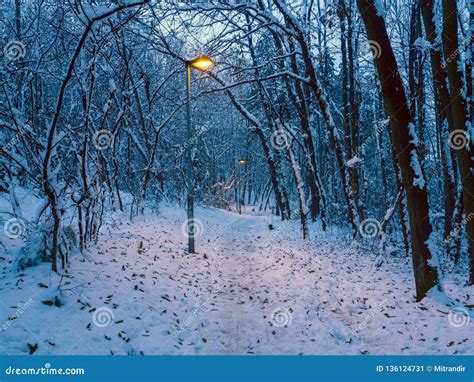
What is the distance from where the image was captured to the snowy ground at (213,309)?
14.7 feet

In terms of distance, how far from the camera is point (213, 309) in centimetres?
659

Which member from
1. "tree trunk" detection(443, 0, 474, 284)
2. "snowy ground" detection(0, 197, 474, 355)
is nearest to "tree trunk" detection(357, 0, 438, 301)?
"snowy ground" detection(0, 197, 474, 355)

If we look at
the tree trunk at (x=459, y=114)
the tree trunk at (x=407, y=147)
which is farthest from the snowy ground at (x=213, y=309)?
the tree trunk at (x=459, y=114)

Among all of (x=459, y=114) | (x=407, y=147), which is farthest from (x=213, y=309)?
(x=459, y=114)

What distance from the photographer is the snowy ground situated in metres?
4.47

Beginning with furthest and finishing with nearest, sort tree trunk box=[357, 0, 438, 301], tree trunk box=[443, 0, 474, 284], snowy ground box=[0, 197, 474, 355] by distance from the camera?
tree trunk box=[443, 0, 474, 284] → tree trunk box=[357, 0, 438, 301] → snowy ground box=[0, 197, 474, 355]

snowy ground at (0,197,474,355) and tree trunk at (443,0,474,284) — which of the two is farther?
tree trunk at (443,0,474,284)

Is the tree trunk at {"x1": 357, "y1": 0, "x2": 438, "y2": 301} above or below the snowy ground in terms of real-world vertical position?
above

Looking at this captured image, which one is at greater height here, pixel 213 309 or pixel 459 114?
pixel 459 114

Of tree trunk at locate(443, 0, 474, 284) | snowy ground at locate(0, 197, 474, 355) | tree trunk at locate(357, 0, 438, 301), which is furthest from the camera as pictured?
tree trunk at locate(443, 0, 474, 284)

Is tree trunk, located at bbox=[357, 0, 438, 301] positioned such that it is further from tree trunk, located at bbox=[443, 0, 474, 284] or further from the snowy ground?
tree trunk, located at bbox=[443, 0, 474, 284]

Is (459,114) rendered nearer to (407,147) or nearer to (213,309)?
(407,147)

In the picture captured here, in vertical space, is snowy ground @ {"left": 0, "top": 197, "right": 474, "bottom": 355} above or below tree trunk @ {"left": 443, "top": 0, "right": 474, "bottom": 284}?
below
